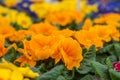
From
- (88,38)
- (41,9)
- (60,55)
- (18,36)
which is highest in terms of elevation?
(41,9)

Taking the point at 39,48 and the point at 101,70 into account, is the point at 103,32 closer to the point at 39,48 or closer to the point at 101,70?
the point at 39,48

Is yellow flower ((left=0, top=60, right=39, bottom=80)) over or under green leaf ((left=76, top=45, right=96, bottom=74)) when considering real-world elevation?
under

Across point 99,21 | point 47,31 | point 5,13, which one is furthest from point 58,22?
point 5,13

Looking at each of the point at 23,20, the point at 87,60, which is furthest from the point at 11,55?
the point at 23,20

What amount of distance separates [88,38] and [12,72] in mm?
974

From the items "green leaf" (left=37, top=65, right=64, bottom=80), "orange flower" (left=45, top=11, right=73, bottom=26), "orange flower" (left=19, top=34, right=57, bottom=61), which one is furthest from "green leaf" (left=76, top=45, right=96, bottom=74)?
"orange flower" (left=45, top=11, right=73, bottom=26)

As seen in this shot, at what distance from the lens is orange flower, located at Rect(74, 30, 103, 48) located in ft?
9.50

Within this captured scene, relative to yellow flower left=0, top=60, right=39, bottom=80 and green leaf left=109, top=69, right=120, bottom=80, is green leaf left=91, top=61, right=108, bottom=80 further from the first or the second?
yellow flower left=0, top=60, right=39, bottom=80

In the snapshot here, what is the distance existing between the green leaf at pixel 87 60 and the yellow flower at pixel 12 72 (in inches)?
21.0

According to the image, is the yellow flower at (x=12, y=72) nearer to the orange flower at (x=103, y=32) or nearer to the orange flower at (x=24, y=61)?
the orange flower at (x=24, y=61)

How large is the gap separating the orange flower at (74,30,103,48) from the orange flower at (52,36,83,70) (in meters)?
0.24

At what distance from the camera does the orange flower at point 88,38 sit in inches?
114

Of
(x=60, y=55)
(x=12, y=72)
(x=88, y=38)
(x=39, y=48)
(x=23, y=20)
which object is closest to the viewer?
(x=12, y=72)

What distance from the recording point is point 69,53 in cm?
264
